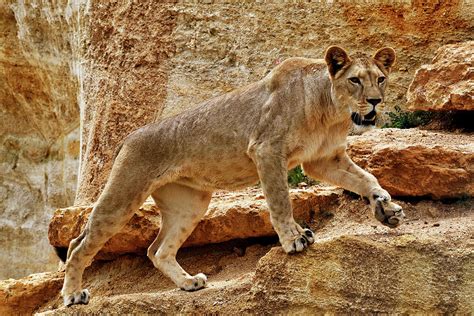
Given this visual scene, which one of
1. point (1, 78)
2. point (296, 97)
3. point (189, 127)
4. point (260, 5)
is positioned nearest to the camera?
point (296, 97)

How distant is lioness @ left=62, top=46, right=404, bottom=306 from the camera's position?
9266 millimetres

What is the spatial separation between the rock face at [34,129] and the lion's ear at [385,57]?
9.32 m

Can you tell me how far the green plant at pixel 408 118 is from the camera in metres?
12.6

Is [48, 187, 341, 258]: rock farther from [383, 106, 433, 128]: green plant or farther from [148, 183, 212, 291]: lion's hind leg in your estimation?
[383, 106, 433, 128]: green plant

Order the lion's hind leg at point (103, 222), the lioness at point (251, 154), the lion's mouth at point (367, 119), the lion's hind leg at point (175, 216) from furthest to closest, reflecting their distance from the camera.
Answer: the lion's hind leg at point (175, 216)
the lion's hind leg at point (103, 222)
the lioness at point (251, 154)
the lion's mouth at point (367, 119)

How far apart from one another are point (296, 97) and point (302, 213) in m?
1.96

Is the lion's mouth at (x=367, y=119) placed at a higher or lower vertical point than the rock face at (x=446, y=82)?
higher

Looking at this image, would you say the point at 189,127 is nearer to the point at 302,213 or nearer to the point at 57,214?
the point at 302,213

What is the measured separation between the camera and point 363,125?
913 centimetres

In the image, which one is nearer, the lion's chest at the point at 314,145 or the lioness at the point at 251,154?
the lioness at the point at 251,154

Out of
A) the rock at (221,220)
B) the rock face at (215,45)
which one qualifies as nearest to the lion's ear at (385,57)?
the rock at (221,220)

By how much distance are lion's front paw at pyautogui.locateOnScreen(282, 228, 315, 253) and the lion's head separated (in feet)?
3.71

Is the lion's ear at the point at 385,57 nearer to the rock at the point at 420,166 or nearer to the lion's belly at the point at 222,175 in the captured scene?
the rock at the point at 420,166

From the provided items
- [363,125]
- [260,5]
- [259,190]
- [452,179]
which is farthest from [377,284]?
[260,5]
